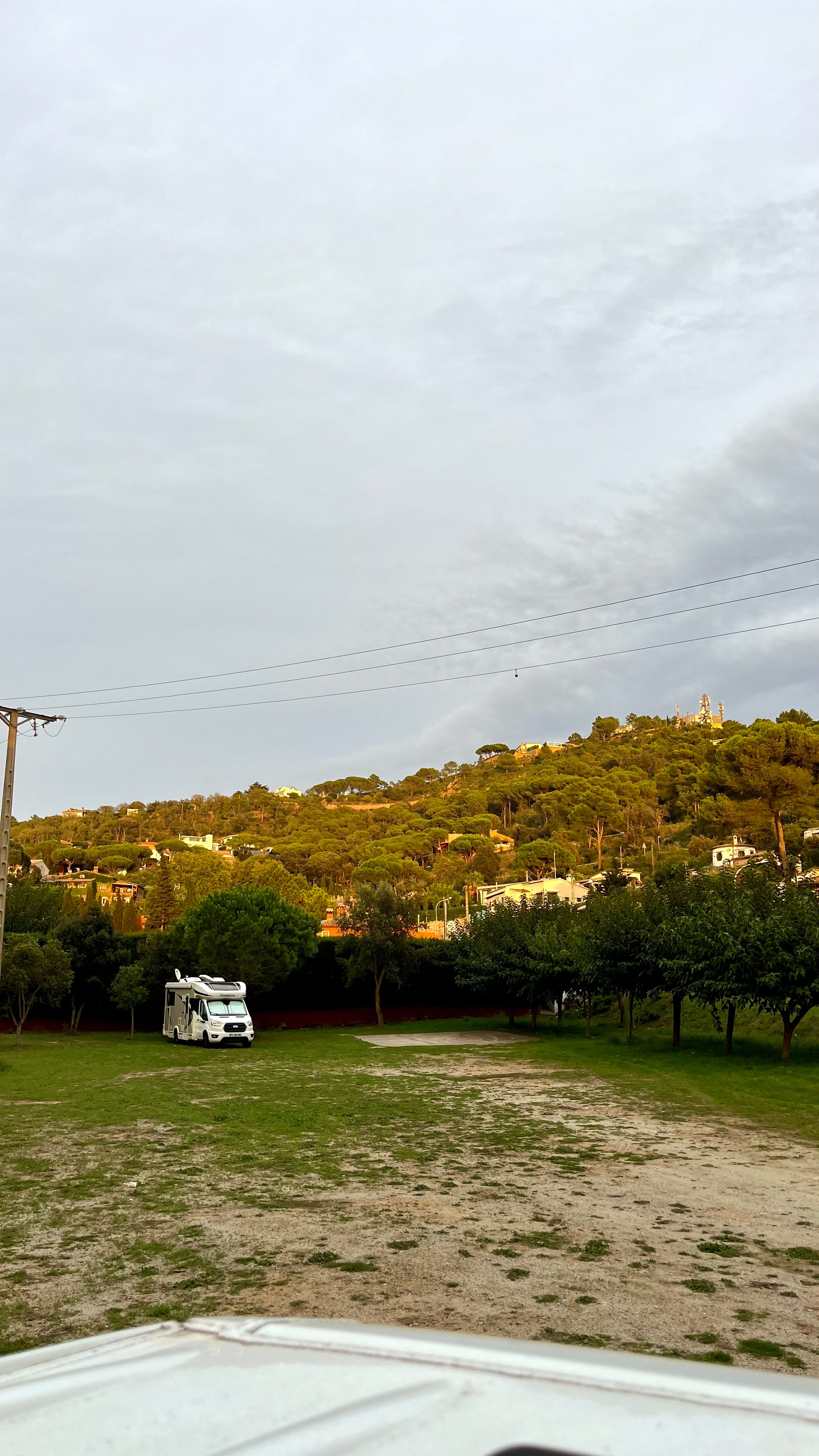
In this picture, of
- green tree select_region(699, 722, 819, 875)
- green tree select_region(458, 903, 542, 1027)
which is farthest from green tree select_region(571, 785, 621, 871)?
green tree select_region(458, 903, 542, 1027)

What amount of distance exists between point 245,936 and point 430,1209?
2551 centimetres

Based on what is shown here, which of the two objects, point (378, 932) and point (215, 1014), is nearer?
point (215, 1014)

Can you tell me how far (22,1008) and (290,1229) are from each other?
75.8 ft

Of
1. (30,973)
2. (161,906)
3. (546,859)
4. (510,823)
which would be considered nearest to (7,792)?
(30,973)

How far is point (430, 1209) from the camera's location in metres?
7.90

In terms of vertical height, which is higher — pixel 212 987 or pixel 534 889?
pixel 534 889

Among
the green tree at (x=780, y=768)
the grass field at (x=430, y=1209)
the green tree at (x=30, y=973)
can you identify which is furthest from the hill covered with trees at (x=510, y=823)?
the grass field at (x=430, y=1209)

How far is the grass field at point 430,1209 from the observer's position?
5.31 m

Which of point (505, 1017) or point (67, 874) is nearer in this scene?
point (505, 1017)

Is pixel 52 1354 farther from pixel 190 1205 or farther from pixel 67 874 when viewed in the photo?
pixel 67 874

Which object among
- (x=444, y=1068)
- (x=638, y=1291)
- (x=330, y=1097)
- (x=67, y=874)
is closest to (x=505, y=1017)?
(x=444, y=1068)

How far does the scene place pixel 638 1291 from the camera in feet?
18.7

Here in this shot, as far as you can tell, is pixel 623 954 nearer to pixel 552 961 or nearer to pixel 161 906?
pixel 552 961

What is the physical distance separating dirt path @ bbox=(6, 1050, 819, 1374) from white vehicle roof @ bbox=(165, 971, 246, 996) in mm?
18076
